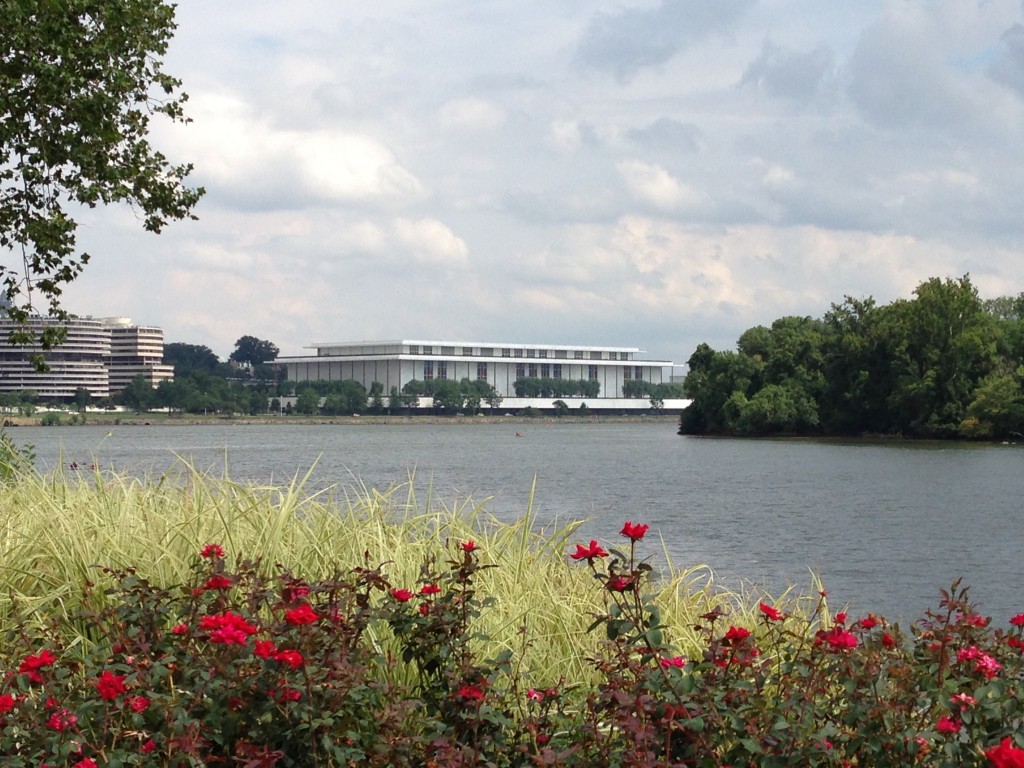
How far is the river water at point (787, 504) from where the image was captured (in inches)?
987

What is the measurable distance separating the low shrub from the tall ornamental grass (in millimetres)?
1129

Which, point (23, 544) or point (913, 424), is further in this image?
point (913, 424)

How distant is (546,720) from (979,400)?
100m

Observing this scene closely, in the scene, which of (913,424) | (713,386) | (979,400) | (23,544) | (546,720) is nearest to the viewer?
(546,720)

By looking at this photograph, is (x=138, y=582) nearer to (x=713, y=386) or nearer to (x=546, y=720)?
(x=546, y=720)

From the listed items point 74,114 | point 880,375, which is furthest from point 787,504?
point 880,375

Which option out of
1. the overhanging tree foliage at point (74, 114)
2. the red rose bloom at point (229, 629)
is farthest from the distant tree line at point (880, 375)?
the red rose bloom at point (229, 629)

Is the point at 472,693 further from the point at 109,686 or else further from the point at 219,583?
the point at 109,686

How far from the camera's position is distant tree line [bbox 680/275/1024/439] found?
103 metres

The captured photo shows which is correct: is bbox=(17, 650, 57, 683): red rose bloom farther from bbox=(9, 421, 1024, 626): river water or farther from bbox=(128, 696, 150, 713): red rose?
bbox=(9, 421, 1024, 626): river water

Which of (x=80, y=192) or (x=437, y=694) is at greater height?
(x=80, y=192)

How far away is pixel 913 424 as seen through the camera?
4284 inches

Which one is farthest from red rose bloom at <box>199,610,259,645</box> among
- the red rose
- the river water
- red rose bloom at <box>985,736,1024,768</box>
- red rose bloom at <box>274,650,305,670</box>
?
the river water

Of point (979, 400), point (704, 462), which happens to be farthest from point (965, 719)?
point (979, 400)
